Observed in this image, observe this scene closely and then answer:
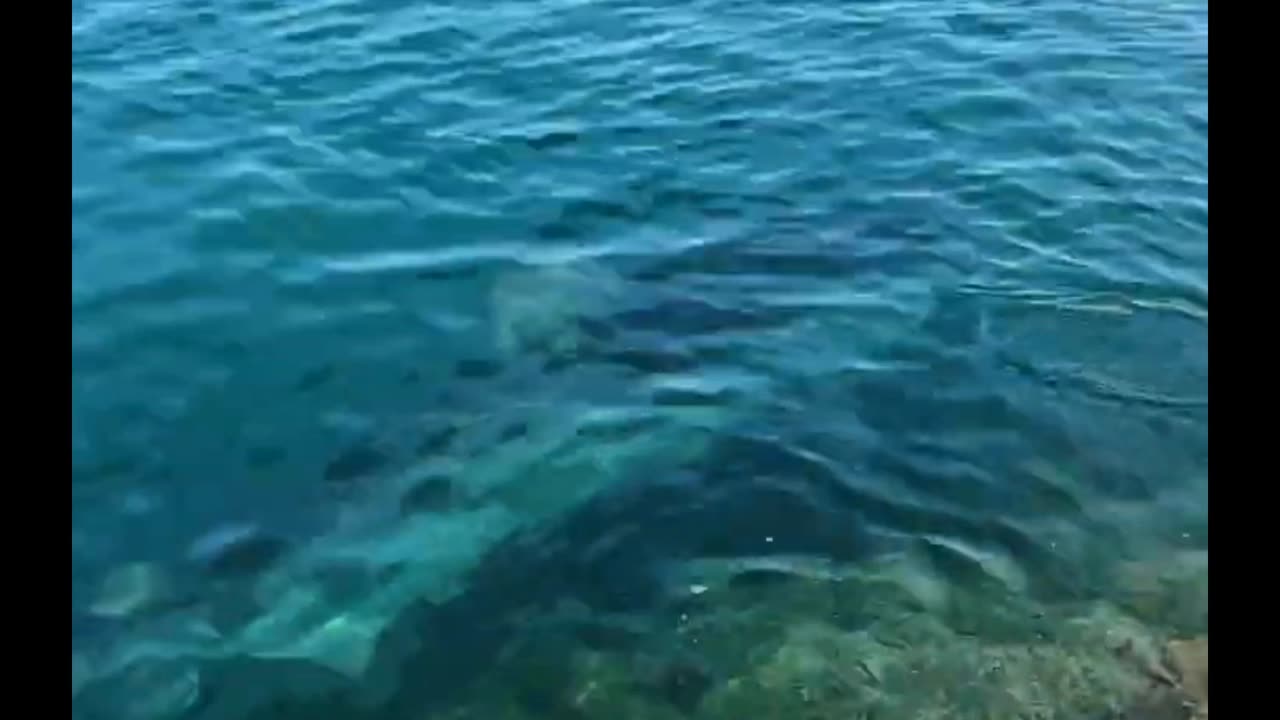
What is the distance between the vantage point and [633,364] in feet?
44.7

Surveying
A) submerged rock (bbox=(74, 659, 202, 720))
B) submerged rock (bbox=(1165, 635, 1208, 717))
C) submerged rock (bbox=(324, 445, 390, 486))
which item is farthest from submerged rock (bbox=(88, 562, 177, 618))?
submerged rock (bbox=(1165, 635, 1208, 717))

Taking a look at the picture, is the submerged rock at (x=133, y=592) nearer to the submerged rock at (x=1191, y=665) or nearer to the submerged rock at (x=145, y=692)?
the submerged rock at (x=145, y=692)

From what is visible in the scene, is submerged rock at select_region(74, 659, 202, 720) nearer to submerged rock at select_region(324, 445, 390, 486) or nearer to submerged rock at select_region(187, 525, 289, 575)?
submerged rock at select_region(187, 525, 289, 575)

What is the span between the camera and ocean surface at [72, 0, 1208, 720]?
10.1m

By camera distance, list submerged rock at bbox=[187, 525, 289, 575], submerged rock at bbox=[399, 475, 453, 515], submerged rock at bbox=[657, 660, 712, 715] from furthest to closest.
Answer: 1. submerged rock at bbox=[399, 475, 453, 515]
2. submerged rock at bbox=[187, 525, 289, 575]
3. submerged rock at bbox=[657, 660, 712, 715]

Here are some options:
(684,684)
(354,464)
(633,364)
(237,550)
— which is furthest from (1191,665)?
(237,550)

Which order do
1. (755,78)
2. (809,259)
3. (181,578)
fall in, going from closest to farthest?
(181,578) → (809,259) → (755,78)

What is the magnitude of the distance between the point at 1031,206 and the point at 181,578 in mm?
10652

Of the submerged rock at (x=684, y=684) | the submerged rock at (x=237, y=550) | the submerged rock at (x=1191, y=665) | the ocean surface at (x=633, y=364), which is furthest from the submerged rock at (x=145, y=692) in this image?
the submerged rock at (x=1191, y=665)

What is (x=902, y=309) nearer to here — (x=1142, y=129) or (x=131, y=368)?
(x=1142, y=129)

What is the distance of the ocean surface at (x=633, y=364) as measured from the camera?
398 inches

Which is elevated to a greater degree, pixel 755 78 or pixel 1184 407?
pixel 755 78

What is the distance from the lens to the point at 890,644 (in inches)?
396

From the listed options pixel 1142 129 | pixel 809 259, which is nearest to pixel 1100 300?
pixel 809 259
